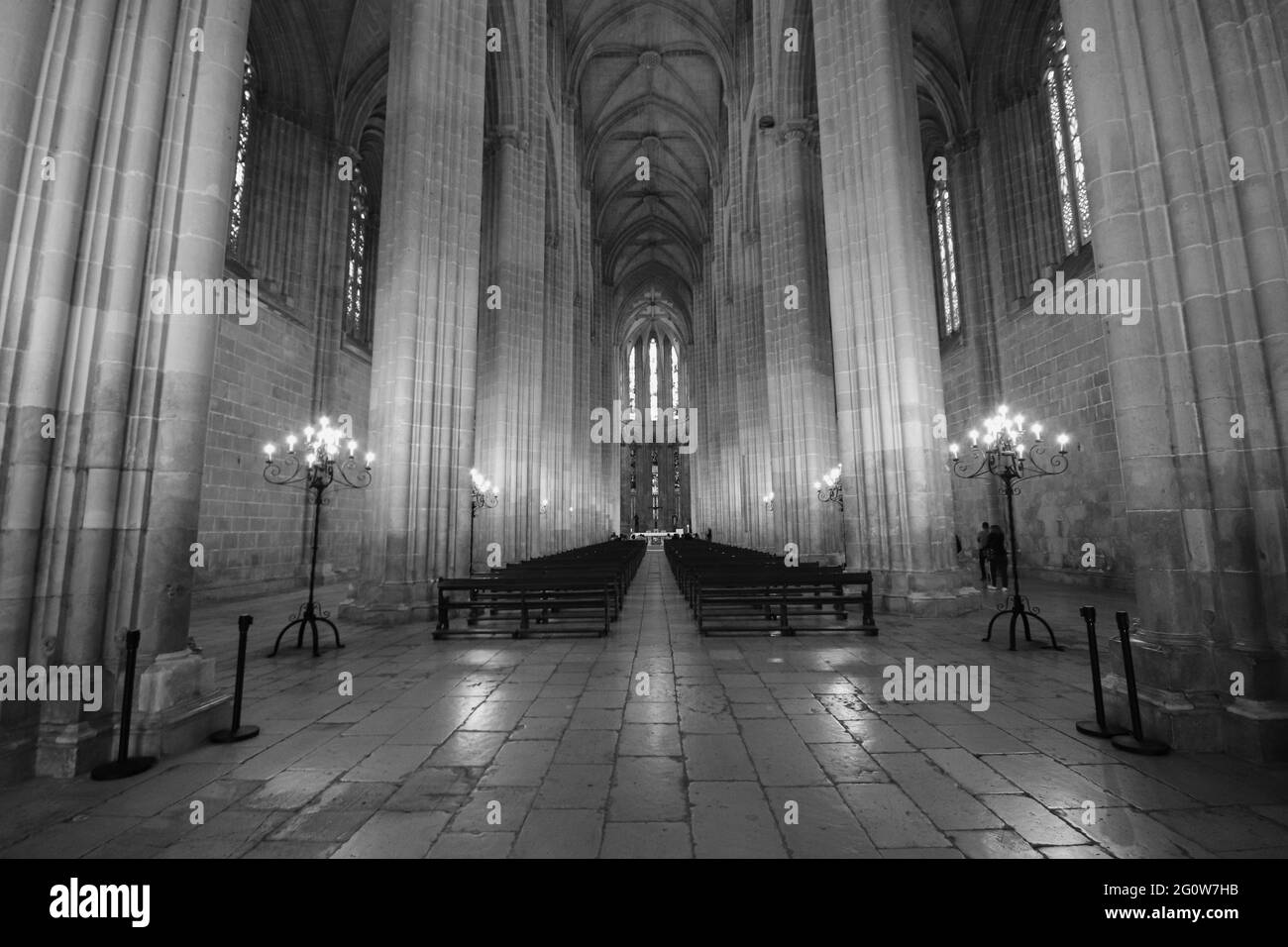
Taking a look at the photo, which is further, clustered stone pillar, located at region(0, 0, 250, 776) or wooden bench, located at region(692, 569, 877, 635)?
wooden bench, located at region(692, 569, 877, 635)

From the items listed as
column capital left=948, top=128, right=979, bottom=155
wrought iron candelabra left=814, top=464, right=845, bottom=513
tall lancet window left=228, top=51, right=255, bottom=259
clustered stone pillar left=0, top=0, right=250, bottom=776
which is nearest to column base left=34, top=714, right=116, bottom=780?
clustered stone pillar left=0, top=0, right=250, bottom=776

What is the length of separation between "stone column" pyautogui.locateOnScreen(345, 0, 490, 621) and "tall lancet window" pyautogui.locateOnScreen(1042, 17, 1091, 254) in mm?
14472

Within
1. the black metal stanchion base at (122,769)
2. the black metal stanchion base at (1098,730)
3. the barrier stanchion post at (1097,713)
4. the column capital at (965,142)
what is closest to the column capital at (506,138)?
the column capital at (965,142)

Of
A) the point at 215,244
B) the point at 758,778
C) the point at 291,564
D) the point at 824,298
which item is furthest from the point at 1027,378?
the point at 291,564

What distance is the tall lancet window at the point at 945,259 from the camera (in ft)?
61.1

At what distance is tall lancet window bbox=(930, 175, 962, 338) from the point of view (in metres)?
18.6

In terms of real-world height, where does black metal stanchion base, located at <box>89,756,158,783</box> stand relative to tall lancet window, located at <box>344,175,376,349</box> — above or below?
below

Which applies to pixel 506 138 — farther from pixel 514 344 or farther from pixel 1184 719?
pixel 1184 719

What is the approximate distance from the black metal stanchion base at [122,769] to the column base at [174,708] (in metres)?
0.11

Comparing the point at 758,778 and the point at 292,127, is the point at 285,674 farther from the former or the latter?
the point at 292,127

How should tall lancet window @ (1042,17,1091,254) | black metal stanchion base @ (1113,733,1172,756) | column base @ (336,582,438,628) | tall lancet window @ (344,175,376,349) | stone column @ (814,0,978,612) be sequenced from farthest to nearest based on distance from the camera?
tall lancet window @ (344,175,376,349) < tall lancet window @ (1042,17,1091,254) < stone column @ (814,0,978,612) < column base @ (336,582,438,628) < black metal stanchion base @ (1113,733,1172,756)

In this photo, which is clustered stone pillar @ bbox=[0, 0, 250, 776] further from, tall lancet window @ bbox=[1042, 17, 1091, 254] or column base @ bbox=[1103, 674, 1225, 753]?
tall lancet window @ bbox=[1042, 17, 1091, 254]

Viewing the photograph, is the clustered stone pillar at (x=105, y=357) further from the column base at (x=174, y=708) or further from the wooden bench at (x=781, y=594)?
the wooden bench at (x=781, y=594)

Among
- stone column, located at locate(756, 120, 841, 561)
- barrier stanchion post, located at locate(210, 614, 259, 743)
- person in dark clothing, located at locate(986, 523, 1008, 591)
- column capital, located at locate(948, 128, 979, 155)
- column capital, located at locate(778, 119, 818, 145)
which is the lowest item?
barrier stanchion post, located at locate(210, 614, 259, 743)
